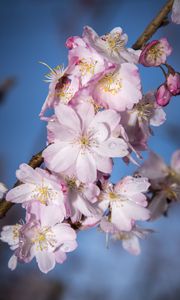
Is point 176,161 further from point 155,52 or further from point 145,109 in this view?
point 155,52

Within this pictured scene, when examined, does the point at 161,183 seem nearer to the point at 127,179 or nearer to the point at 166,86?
the point at 127,179

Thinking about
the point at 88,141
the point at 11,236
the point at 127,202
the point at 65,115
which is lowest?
the point at 127,202

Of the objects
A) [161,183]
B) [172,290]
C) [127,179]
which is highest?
[127,179]

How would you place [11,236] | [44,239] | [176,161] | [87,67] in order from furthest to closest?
[176,161] < [11,236] < [44,239] < [87,67]

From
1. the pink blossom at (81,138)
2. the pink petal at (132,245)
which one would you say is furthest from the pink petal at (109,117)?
the pink petal at (132,245)

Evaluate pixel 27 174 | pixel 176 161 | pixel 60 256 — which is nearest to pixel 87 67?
pixel 27 174

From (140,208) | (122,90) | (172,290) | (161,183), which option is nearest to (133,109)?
(122,90)
